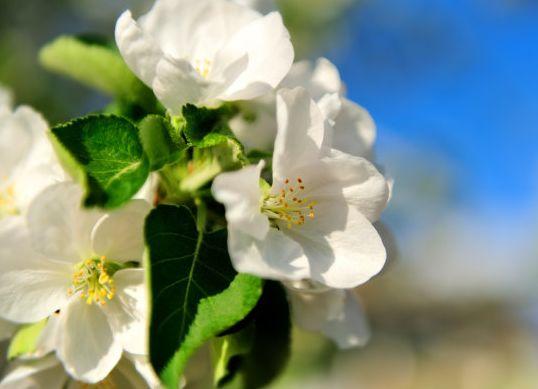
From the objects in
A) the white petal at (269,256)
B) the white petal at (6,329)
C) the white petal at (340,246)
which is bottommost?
the white petal at (6,329)

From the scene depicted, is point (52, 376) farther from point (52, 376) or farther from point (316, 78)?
point (316, 78)

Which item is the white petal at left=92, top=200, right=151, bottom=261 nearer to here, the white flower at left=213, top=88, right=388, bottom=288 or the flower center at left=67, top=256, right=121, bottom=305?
the flower center at left=67, top=256, right=121, bottom=305

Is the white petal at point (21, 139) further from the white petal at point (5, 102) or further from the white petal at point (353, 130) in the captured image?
the white petal at point (353, 130)

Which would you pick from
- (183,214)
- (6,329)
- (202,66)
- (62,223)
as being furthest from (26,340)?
(202,66)

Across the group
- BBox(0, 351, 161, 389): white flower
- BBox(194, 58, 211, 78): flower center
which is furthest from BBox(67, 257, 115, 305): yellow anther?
BBox(194, 58, 211, 78): flower center

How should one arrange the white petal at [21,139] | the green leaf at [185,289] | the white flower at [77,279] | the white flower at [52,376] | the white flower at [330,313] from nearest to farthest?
1. the green leaf at [185,289]
2. the white flower at [77,279]
3. the white flower at [52,376]
4. the white flower at [330,313]
5. the white petal at [21,139]

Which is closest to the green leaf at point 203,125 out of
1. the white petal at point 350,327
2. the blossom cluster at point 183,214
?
the blossom cluster at point 183,214

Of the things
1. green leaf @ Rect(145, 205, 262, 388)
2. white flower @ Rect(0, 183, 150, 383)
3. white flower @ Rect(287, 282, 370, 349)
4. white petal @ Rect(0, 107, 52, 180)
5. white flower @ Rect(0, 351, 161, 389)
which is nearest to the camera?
green leaf @ Rect(145, 205, 262, 388)

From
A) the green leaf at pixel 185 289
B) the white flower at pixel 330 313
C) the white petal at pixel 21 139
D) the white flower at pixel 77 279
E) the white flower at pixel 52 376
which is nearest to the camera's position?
the green leaf at pixel 185 289
